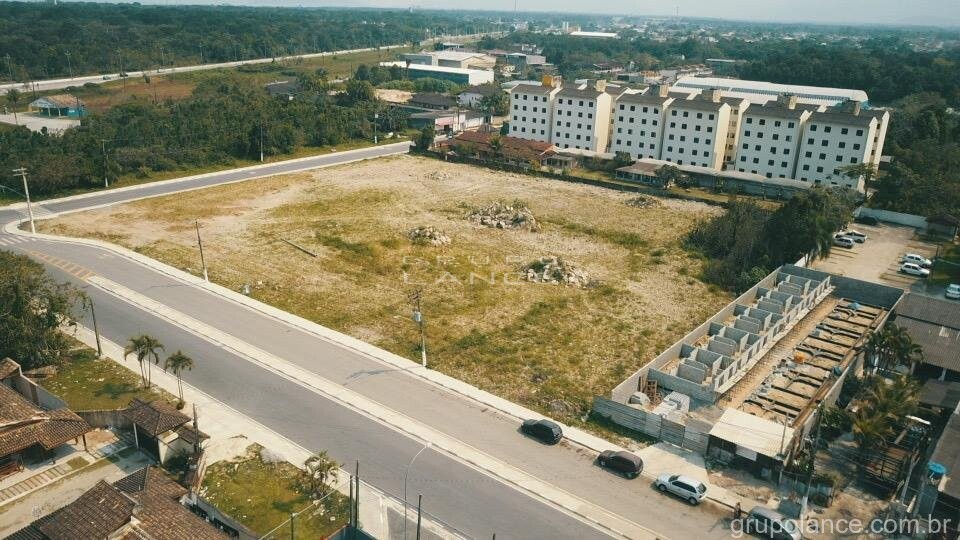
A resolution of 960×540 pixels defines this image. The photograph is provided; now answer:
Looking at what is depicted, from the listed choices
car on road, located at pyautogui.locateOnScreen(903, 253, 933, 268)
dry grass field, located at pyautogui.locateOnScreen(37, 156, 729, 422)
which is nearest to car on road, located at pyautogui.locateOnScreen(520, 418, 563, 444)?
dry grass field, located at pyautogui.locateOnScreen(37, 156, 729, 422)

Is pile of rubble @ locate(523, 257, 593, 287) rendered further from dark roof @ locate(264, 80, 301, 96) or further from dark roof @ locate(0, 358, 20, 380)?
→ dark roof @ locate(264, 80, 301, 96)

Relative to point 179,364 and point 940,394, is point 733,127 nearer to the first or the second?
point 940,394

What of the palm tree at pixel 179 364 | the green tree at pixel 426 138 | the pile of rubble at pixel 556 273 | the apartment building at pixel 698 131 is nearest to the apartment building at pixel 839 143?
the apartment building at pixel 698 131

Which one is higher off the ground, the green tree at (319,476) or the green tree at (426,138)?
the green tree at (426,138)

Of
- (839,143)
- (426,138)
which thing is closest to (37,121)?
(426,138)

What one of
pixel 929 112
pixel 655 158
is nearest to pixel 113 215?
pixel 655 158

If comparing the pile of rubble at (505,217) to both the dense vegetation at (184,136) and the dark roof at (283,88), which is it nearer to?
the dense vegetation at (184,136)
